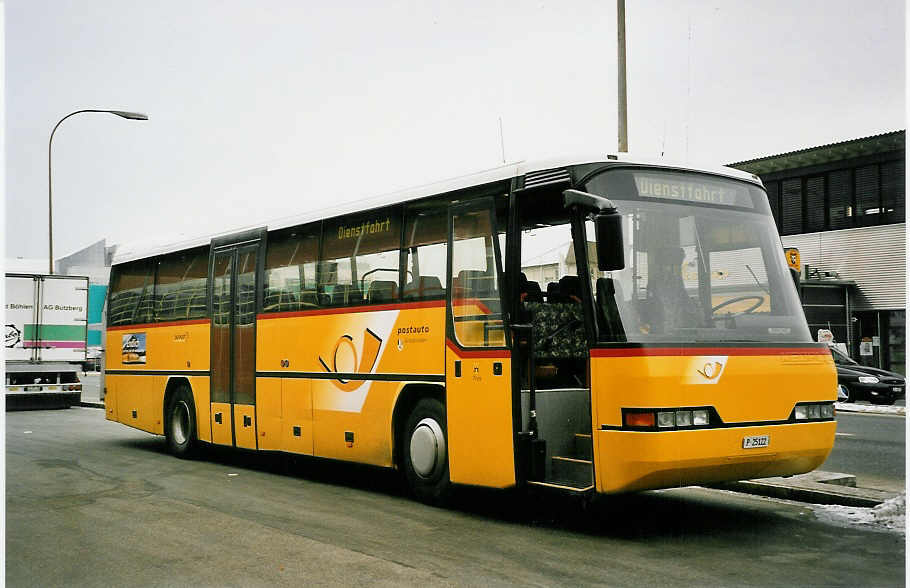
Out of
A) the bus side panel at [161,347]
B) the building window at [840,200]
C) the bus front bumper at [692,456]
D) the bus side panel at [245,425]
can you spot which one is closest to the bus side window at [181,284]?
the bus side panel at [161,347]

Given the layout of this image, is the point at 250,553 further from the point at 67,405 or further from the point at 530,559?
the point at 67,405

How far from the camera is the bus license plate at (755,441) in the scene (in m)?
8.00

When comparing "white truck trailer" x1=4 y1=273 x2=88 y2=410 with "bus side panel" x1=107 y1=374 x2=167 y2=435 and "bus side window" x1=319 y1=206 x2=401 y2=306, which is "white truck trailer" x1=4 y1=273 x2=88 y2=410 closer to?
"bus side panel" x1=107 y1=374 x2=167 y2=435

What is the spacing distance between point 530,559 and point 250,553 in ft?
6.97

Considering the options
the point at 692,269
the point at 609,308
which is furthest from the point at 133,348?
the point at 692,269

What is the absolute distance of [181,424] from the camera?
15.1 m

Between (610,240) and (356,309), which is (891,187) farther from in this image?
(610,240)

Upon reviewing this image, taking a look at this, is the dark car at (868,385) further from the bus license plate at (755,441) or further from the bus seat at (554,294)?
the bus license plate at (755,441)

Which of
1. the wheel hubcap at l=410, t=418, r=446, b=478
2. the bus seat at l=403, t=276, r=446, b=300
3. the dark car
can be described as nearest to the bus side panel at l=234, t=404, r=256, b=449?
the wheel hubcap at l=410, t=418, r=446, b=478

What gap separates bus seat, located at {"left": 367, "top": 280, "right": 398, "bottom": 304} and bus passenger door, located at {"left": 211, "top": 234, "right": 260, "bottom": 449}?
9.38ft

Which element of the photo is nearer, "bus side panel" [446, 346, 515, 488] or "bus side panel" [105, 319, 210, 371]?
"bus side panel" [446, 346, 515, 488]

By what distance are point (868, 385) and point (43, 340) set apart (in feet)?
Result: 68.7

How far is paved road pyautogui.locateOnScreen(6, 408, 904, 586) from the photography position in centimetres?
686

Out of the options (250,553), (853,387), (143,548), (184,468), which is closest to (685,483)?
(250,553)
